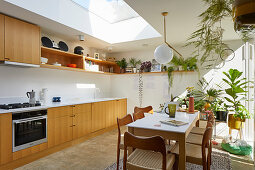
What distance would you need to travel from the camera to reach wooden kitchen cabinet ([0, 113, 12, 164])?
248 cm

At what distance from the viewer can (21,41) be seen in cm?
295

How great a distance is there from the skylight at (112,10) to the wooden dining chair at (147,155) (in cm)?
347

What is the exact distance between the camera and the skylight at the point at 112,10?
13.5 feet

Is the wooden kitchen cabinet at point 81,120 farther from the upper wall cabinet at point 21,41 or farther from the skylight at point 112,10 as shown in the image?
the skylight at point 112,10

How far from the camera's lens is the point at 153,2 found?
2.39 meters

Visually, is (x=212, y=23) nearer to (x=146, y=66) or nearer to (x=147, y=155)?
(x=147, y=155)

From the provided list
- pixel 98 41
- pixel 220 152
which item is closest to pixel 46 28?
pixel 98 41

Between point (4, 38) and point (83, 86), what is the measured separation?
2.50 meters

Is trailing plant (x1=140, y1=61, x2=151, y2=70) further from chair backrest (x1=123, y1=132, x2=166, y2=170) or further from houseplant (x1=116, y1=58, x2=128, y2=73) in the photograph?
chair backrest (x1=123, y1=132, x2=166, y2=170)

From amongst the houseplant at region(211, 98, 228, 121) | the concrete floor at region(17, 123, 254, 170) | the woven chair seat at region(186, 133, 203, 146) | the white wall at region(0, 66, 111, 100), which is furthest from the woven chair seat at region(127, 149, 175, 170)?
the white wall at region(0, 66, 111, 100)

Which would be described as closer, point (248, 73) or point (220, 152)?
point (220, 152)

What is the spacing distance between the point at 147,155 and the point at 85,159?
1578 millimetres

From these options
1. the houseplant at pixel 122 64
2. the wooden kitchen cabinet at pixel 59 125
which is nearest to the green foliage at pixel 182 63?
the houseplant at pixel 122 64

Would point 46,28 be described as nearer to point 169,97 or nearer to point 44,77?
point 44,77
